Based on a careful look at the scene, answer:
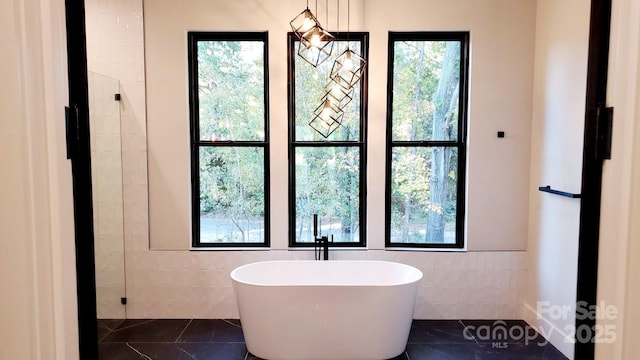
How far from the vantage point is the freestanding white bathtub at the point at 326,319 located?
2.55 metres

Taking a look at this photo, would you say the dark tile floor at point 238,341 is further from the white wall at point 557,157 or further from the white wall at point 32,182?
the white wall at point 32,182

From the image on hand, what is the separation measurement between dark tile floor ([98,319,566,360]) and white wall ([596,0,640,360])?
7.50 feet

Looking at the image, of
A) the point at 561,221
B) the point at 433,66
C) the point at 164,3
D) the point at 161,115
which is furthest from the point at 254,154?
the point at 561,221

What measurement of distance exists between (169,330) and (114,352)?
1.41ft

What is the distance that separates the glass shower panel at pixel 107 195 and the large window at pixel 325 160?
1.49 m

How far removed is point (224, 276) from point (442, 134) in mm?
2346

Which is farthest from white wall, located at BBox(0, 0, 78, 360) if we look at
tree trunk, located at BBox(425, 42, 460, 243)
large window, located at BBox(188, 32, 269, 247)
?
tree trunk, located at BBox(425, 42, 460, 243)

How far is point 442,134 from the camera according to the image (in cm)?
332

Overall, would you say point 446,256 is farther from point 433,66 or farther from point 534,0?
point 534,0

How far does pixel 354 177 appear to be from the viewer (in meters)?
3.36

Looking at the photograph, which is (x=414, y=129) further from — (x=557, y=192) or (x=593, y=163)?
(x=593, y=163)

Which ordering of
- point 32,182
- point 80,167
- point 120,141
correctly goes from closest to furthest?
point 32,182
point 80,167
point 120,141

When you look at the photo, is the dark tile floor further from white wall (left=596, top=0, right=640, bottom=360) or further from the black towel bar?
white wall (left=596, top=0, right=640, bottom=360)

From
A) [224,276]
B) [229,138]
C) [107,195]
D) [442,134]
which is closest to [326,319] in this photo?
[224,276]
